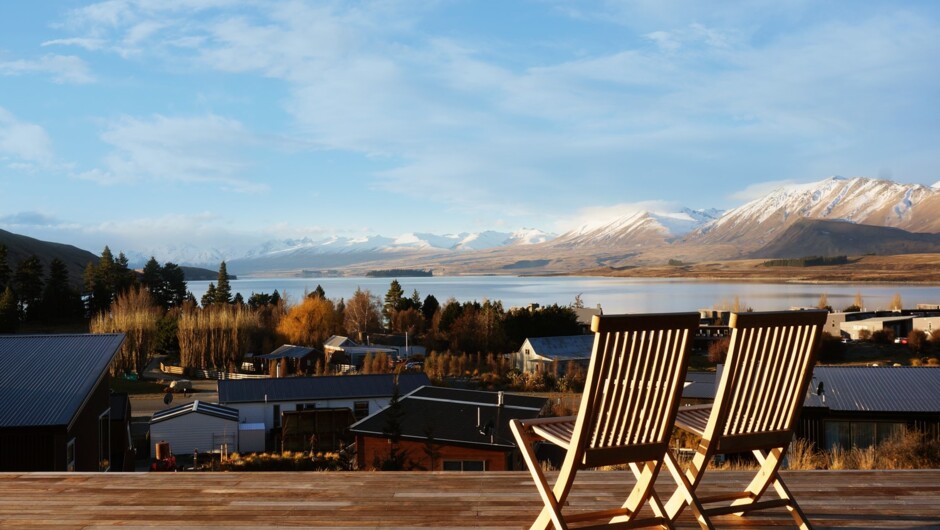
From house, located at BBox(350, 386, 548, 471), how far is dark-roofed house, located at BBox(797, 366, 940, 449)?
5.35 meters

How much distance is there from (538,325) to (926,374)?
30.3 metres

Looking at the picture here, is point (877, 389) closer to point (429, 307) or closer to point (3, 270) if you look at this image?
point (429, 307)

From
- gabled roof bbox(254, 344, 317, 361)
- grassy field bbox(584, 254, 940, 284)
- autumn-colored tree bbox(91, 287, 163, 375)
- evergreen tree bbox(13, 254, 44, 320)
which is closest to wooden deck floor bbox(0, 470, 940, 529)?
gabled roof bbox(254, 344, 317, 361)

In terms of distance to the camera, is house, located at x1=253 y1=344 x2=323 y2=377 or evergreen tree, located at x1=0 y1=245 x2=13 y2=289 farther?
evergreen tree, located at x1=0 y1=245 x2=13 y2=289

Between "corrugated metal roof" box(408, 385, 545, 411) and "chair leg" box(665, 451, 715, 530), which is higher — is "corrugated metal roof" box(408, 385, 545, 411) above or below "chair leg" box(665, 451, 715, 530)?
below

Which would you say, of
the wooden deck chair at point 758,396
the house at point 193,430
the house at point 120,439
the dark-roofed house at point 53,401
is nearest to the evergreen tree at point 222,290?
the house at point 193,430

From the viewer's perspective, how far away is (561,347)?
39.0 metres

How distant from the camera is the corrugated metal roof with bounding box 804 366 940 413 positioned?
13.2m

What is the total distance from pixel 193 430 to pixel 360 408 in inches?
207

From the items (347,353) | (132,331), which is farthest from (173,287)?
(347,353)

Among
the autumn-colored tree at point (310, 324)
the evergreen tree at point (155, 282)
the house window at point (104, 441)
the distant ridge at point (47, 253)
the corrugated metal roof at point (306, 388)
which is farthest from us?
the distant ridge at point (47, 253)

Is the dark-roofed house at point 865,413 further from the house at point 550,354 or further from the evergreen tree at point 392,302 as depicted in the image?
the evergreen tree at point 392,302

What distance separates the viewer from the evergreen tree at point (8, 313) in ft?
145

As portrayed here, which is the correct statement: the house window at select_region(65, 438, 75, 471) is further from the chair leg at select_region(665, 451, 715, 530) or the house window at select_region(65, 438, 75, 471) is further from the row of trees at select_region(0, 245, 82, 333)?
the row of trees at select_region(0, 245, 82, 333)
